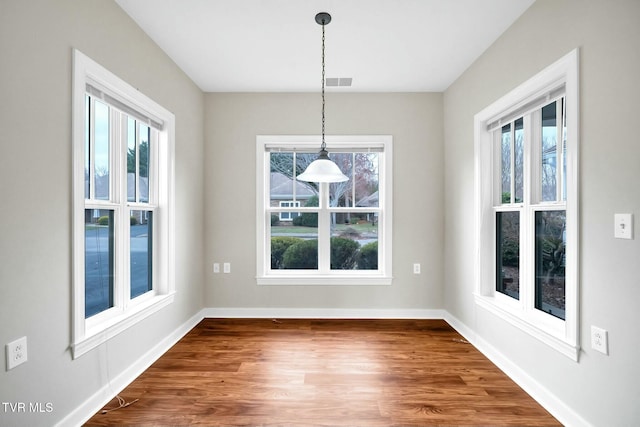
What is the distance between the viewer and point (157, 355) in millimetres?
2861

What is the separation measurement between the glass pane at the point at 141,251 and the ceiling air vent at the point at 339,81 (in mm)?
2271

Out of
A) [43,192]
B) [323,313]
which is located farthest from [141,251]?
[323,313]

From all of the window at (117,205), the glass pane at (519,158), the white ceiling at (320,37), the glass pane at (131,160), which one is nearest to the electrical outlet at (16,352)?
the window at (117,205)

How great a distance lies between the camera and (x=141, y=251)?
2.85m

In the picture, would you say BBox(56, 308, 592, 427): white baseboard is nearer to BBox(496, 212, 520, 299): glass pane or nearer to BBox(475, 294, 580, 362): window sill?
BBox(475, 294, 580, 362): window sill

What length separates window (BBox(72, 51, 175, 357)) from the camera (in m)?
1.96

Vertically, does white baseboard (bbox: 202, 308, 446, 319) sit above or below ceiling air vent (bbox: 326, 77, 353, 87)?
below

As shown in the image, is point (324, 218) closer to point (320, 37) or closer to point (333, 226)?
point (333, 226)

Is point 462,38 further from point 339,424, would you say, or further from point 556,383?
point 339,424

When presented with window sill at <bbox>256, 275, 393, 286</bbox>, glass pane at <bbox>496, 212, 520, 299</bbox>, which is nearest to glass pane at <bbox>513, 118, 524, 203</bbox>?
glass pane at <bbox>496, 212, 520, 299</bbox>

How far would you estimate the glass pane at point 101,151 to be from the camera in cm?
224

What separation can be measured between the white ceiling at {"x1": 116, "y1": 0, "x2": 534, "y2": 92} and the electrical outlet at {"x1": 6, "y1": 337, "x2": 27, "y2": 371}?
2225 mm

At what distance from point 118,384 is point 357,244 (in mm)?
2734

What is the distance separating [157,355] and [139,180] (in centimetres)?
154
